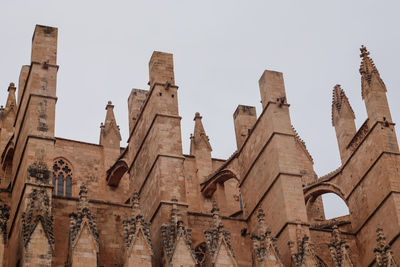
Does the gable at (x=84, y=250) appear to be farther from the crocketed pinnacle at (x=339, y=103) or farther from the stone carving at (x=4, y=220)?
the crocketed pinnacle at (x=339, y=103)

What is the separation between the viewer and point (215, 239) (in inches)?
907

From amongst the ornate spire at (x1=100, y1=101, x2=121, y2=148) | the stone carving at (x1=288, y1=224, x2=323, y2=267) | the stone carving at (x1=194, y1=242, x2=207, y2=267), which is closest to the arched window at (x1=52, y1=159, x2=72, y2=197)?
the ornate spire at (x1=100, y1=101, x2=121, y2=148)

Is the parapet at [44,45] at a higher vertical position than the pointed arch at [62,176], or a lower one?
higher

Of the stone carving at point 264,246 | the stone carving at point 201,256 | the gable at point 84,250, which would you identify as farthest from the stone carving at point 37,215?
the stone carving at point 264,246

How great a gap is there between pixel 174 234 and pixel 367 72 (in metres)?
9.38

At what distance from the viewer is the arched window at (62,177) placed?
29.3 meters

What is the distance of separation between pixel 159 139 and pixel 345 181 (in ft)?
22.8

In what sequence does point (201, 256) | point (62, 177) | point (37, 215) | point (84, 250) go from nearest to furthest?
point (84, 250), point (37, 215), point (201, 256), point (62, 177)

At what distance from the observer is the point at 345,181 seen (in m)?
28.6

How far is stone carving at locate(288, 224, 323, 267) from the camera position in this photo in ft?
77.2

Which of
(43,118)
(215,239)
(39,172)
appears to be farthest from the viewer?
(43,118)

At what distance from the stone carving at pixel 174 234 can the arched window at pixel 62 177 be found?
7.11 metres

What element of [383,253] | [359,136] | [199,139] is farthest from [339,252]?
[199,139]

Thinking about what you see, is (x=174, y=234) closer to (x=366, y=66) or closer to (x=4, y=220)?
(x=4, y=220)
